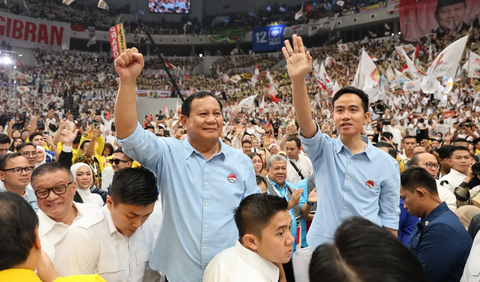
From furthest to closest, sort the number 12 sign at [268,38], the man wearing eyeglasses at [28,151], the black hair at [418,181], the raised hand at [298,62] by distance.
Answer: the number 12 sign at [268,38] < the man wearing eyeglasses at [28,151] < the black hair at [418,181] < the raised hand at [298,62]

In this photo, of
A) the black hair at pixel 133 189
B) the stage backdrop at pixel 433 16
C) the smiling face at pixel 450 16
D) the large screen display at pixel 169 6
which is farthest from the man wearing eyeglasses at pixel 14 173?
the large screen display at pixel 169 6

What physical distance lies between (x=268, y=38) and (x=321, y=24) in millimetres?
5035

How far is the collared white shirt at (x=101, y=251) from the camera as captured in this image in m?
1.86

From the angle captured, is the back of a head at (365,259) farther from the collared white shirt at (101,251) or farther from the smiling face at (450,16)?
the smiling face at (450,16)

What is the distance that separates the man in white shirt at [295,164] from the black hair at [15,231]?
166 inches

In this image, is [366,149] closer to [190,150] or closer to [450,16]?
[190,150]

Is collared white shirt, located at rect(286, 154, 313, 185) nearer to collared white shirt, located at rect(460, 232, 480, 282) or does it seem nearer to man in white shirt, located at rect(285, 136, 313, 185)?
man in white shirt, located at rect(285, 136, 313, 185)

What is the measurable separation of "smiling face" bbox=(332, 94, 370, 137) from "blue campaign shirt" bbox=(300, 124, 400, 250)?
119 mm

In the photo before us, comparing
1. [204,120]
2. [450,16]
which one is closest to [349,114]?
[204,120]

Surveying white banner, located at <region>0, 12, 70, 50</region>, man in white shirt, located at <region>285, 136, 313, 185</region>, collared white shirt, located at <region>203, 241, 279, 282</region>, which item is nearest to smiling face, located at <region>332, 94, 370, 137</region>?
collared white shirt, located at <region>203, 241, 279, 282</region>

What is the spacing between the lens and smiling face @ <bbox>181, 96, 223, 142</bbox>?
2.06 meters

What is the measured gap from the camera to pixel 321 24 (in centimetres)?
2897

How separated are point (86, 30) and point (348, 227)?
3779 cm

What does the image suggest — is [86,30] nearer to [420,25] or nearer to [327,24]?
[327,24]
